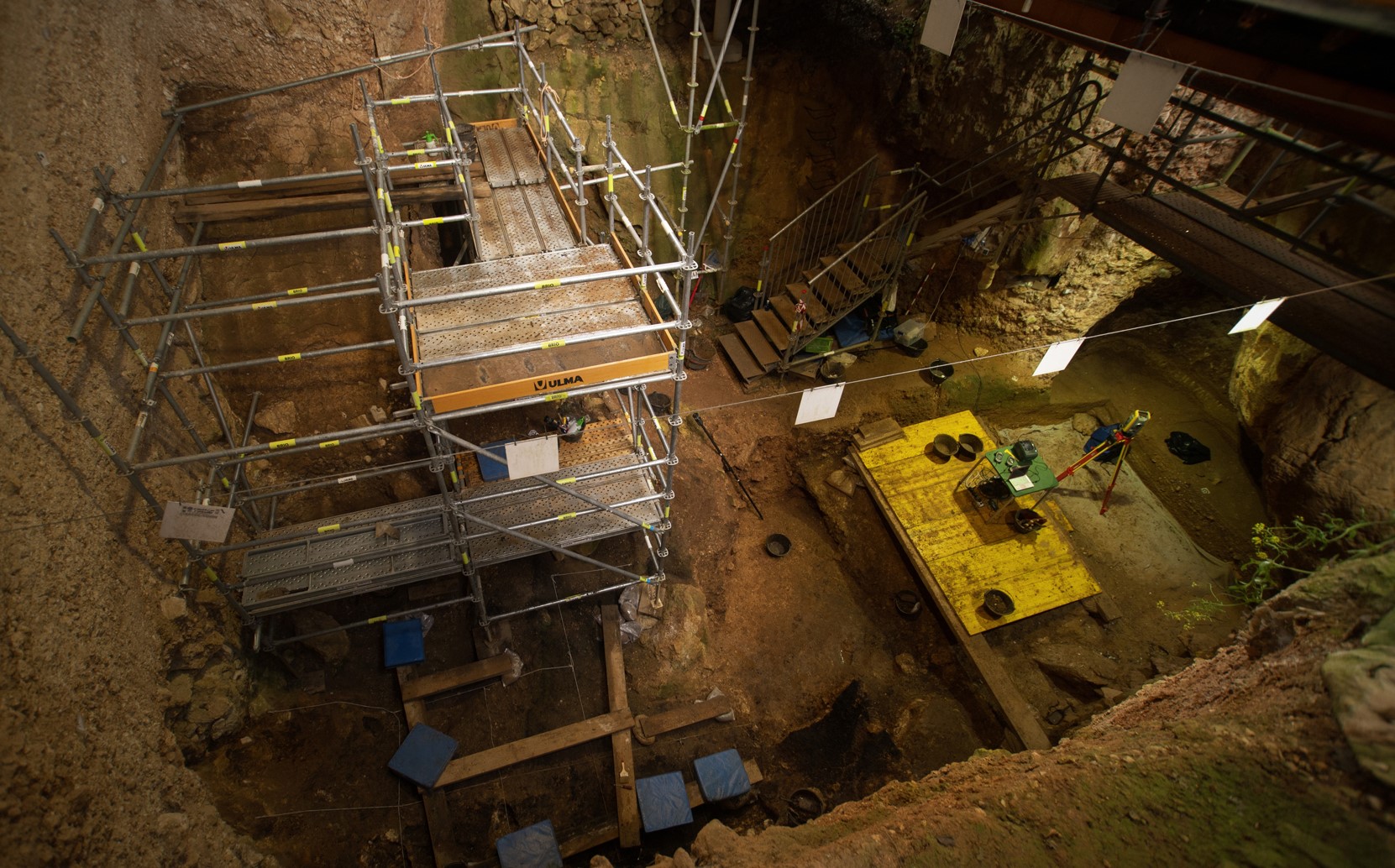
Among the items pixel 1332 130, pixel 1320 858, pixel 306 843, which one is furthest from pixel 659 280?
pixel 306 843

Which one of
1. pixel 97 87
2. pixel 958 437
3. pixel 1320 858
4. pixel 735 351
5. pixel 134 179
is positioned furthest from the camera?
pixel 735 351

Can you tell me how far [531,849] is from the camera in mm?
5160

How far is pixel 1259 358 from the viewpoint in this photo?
7.27m

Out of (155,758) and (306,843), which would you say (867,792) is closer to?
(306,843)

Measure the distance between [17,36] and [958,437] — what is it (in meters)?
9.37

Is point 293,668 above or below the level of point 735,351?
below

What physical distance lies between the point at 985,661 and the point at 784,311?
566 cm

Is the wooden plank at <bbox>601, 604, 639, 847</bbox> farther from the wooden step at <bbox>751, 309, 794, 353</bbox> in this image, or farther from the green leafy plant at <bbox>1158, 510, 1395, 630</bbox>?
the green leafy plant at <bbox>1158, 510, 1395, 630</bbox>

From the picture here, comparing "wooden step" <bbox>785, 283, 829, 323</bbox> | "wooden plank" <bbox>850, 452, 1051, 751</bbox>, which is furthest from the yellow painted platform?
"wooden step" <bbox>785, 283, 829, 323</bbox>

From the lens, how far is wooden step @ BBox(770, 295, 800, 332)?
9.62 m


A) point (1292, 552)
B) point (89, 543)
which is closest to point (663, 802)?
point (89, 543)

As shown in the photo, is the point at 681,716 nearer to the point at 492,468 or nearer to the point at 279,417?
the point at 492,468

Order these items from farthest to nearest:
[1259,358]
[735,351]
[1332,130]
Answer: [735,351] < [1259,358] < [1332,130]

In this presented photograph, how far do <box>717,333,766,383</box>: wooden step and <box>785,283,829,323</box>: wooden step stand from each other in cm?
109
